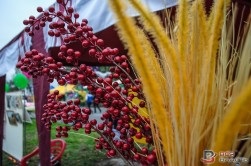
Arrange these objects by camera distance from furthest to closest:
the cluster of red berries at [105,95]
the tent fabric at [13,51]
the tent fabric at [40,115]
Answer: the tent fabric at [13,51] → the tent fabric at [40,115] → the cluster of red berries at [105,95]

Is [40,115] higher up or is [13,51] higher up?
[13,51]

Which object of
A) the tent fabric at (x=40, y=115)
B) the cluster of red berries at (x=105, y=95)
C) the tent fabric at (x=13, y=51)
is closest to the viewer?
the cluster of red berries at (x=105, y=95)

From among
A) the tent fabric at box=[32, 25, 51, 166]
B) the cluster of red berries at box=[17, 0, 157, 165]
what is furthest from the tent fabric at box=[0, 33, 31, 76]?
the cluster of red berries at box=[17, 0, 157, 165]

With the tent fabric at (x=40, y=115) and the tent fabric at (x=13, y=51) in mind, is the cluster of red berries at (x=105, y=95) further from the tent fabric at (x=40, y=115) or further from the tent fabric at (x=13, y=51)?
the tent fabric at (x=13, y=51)

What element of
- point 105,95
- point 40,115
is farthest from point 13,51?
point 105,95

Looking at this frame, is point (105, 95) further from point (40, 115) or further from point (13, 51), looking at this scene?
point (13, 51)

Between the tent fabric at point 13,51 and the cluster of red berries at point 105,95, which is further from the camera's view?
the tent fabric at point 13,51

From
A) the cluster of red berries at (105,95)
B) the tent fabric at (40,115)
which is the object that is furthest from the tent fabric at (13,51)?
the cluster of red berries at (105,95)

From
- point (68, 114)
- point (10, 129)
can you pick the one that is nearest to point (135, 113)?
point (68, 114)

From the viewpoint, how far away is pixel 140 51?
0.44m

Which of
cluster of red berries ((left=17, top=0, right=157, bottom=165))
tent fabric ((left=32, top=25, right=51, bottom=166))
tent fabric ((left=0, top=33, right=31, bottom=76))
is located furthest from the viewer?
tent fabric ((left=0, top=33, right=31, bottom=76))

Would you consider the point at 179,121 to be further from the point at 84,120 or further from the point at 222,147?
the point at 84,120

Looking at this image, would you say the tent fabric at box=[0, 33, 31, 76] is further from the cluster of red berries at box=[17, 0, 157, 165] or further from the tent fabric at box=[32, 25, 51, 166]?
the cluster of red berries at box=[17, 0, 157, 165]

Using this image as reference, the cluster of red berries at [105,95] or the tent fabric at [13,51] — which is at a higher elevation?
the tent fabric at [13,51]
